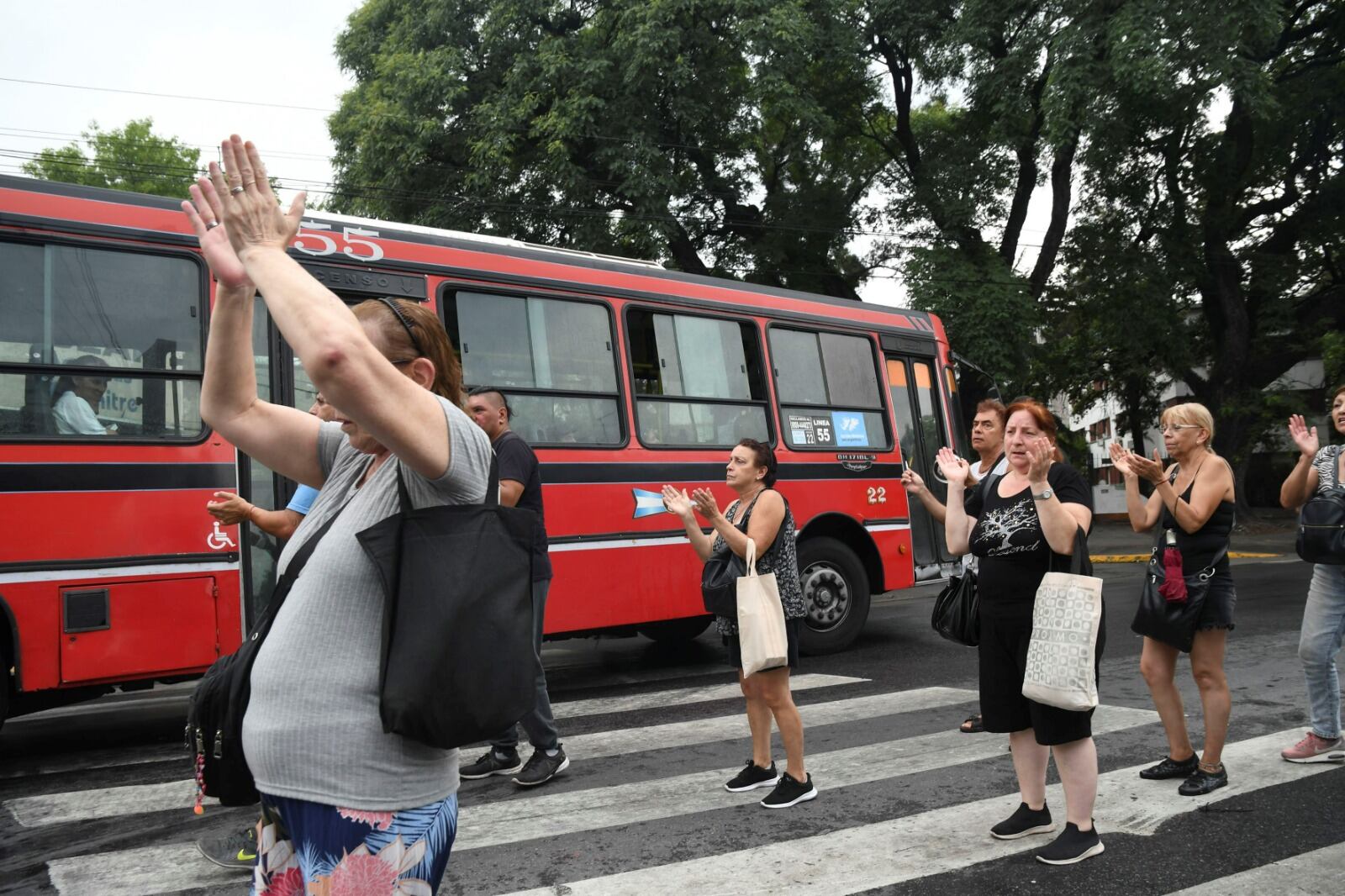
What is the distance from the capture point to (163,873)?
4238 mm

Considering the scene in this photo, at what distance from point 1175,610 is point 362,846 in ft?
13.8

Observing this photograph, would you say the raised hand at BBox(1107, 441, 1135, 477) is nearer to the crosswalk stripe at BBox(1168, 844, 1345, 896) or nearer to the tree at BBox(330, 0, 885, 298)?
the crosswalk stripe at BBox(1168, 844, 1345, 896)

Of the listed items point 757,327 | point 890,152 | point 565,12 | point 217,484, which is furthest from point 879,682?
point 890,152

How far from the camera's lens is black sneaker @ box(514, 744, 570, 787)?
17.6ft

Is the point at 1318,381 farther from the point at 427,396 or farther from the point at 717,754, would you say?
the point at 427,396

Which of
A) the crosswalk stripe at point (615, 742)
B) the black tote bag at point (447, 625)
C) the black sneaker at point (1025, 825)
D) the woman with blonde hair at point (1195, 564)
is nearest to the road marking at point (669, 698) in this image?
the crosswalk stripe at point (615, 742)

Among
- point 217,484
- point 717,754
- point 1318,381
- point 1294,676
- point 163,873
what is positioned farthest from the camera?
point 1318,381

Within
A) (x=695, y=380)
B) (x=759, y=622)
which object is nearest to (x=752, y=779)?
(x=759, y=622)

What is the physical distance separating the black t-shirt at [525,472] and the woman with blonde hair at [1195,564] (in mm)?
2773

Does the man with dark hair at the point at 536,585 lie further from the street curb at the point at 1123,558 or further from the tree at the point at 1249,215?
the tree at the point at 1249,215

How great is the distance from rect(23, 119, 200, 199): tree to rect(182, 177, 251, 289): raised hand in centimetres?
3267

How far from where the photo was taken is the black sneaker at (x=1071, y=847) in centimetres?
405

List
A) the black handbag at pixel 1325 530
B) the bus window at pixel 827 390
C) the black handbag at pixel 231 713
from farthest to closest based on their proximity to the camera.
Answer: the bus window at pixel 827 390, the black handbag at pixel 1325 530, the black handbag at pixel 231 713

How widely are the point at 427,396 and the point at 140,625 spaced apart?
5.05 meters
